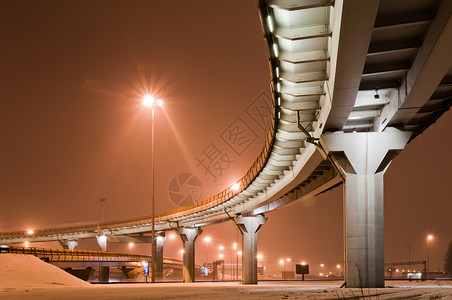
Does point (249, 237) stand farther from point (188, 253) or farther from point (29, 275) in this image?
point (29, 275)

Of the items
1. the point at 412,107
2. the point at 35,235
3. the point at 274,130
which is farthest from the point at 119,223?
the point at 412,107

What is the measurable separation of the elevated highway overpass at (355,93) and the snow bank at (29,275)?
13.5 metres

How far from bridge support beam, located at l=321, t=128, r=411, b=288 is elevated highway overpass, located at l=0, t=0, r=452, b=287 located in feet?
0.14

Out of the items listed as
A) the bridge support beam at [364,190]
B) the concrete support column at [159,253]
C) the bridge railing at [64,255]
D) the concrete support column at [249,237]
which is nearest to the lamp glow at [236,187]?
the concrete support column at [249,237]

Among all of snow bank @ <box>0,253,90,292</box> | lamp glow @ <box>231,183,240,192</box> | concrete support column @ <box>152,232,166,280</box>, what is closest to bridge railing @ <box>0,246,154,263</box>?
concrete support column @ <box>152,232,166,280</box>

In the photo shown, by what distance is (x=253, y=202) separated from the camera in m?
47.0

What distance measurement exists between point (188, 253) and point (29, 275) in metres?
43.9

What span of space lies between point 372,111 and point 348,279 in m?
7.31

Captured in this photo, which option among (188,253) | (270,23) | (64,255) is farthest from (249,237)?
(270,23)

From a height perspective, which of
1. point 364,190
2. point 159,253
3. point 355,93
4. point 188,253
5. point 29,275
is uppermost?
point 355,93

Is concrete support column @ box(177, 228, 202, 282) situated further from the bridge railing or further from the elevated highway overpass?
the elevated highway overpass

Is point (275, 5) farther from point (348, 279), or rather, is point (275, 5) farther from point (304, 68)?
point (348, 279)

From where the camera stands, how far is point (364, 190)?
2162cm

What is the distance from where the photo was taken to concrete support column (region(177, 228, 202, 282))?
69.1 meters
